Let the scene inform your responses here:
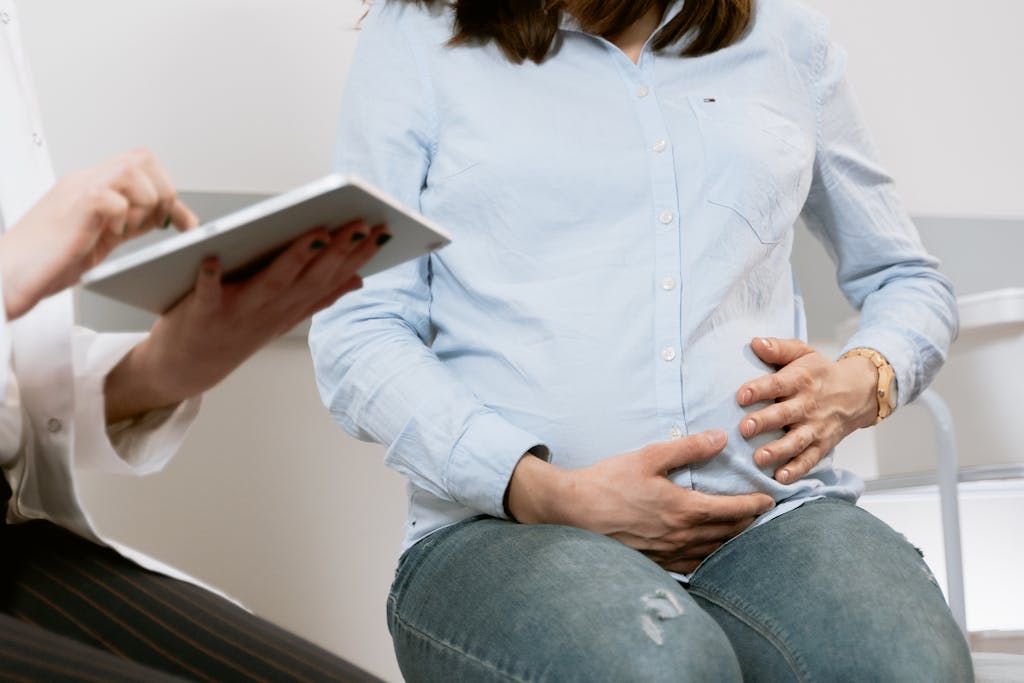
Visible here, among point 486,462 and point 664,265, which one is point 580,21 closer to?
point 664,265

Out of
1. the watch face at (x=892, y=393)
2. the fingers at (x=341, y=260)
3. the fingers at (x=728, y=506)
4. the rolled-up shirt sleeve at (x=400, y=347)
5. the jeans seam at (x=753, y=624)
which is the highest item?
the fingers at (x=341, y=260)

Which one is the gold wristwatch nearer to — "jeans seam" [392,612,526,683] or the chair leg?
the chair leg

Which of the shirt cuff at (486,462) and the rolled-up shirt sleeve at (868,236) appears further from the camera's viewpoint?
the rolled-up shirt sleeve at (868,236)

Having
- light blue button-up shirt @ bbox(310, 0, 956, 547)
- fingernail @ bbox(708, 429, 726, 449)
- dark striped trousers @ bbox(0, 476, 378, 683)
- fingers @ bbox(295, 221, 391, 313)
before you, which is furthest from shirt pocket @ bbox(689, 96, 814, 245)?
dark striped trousers @ bbox(0, 476, 378, 683)

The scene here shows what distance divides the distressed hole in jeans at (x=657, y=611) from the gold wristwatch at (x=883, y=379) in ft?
1.31

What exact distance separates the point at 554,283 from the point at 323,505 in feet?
2.09

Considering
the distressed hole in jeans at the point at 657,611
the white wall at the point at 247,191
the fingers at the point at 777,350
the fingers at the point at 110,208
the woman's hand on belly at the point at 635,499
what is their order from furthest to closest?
1. the white wall at the point at 247,191
2. the fingers at the point at 777,350
3. the woman's hand on belly at the point at 635,499
4. the distressed hole in jeans at the point at 657,611
5. the fingers at the point at 110,208

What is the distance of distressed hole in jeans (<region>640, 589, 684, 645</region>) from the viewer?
722mm

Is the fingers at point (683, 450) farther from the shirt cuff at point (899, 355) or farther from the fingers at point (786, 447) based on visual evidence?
the shirt cuff at point (899, 355)

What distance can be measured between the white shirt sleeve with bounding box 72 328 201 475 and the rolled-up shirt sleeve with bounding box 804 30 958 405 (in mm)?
671

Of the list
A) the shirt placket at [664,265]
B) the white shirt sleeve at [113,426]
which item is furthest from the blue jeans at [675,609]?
the white shirt sleeve at [113,426]

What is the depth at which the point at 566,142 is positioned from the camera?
101 cm

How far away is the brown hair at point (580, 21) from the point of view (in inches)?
41.6

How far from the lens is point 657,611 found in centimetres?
74
